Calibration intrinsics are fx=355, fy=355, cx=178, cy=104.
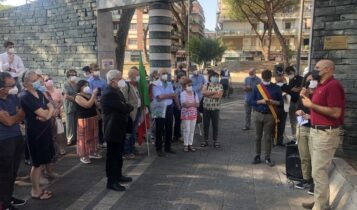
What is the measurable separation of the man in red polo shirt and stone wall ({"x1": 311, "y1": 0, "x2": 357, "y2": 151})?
216 cm

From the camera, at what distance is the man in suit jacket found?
5.41m

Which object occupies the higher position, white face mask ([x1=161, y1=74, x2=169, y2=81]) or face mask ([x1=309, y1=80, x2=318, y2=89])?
face mask ([x1=309, y1=80, x2=318, y2=89])

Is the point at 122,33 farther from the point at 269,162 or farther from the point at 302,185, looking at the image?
the point at 302,185

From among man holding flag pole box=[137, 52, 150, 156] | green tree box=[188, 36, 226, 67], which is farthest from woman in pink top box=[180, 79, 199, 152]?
green tree box=[188, 36, 226, 67]

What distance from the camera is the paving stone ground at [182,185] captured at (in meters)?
5.07

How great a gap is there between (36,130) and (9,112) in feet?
2.11

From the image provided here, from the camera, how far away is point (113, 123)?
17.8 feet

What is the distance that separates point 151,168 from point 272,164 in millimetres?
2353

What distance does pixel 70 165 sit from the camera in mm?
7047

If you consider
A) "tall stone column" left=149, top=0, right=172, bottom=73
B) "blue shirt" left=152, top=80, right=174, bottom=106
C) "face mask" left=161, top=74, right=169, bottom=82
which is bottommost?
"blue shirt" left=152, top=80, right=174, bottom=106

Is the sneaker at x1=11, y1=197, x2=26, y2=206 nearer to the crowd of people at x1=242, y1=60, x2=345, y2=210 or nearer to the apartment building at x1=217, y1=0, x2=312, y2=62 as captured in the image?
the crowd of people at x1=242, y1=60, x2=345, y2=210

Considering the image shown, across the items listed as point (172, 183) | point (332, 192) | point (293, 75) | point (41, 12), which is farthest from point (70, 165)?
point (41, 12)

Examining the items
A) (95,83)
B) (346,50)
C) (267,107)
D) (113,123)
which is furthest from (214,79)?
(113,123)

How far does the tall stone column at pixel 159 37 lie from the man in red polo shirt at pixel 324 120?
21.6ft
